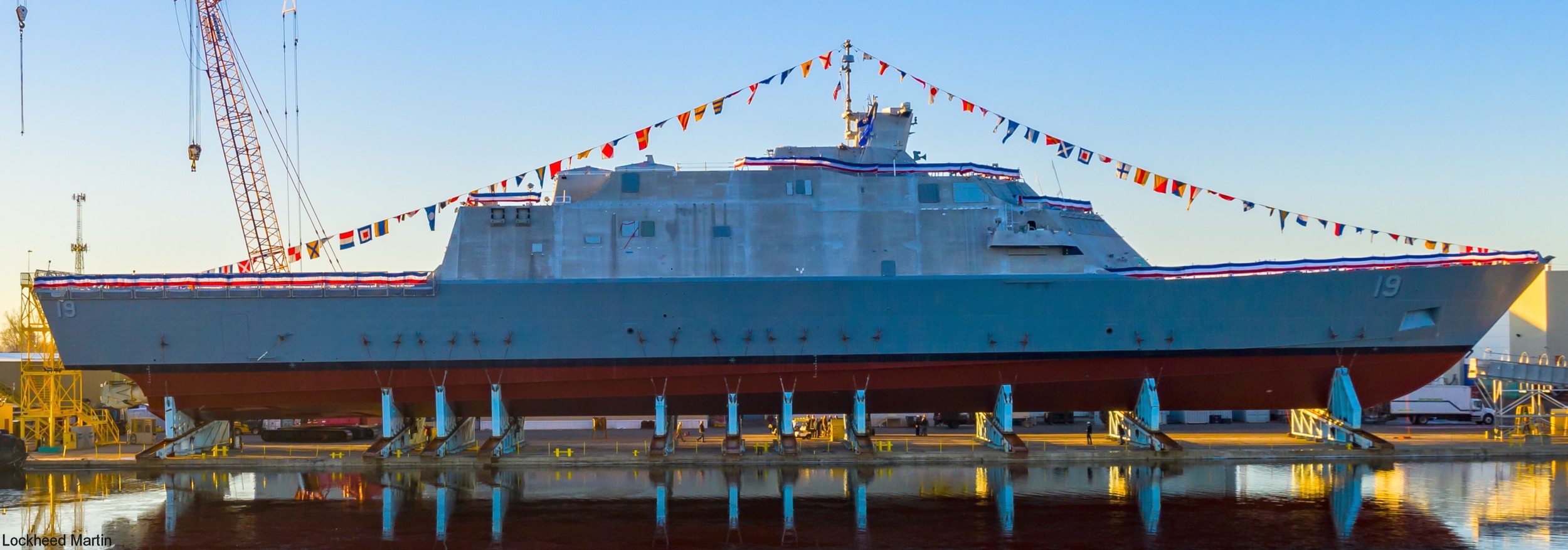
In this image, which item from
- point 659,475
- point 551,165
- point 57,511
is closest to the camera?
point 57,511

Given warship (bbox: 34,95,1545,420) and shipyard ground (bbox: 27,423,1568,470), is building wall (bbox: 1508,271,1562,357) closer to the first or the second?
shipyard ground (bbox: 27,423,1568,470)

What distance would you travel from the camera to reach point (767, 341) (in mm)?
31438

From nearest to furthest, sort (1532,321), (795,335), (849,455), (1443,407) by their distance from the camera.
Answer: (849,455) < (795,335) < (1443,407) < (1532,321)

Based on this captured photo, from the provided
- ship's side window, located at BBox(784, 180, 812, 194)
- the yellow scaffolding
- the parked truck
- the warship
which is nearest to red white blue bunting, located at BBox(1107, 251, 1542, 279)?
the warship

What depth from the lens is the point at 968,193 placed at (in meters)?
33.4

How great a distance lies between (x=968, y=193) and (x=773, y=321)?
6.63 metres

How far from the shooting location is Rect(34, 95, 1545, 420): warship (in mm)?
31172

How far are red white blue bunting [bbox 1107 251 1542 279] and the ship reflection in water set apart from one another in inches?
191

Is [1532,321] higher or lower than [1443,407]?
higher

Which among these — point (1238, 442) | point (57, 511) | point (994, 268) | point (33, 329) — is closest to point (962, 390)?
point (994, 268)

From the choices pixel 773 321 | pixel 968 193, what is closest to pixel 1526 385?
pixel 968 193

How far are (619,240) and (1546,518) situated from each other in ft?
70.5

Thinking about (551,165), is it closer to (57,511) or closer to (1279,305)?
(57,511)

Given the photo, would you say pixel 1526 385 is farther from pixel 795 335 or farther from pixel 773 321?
pixel 773 321
